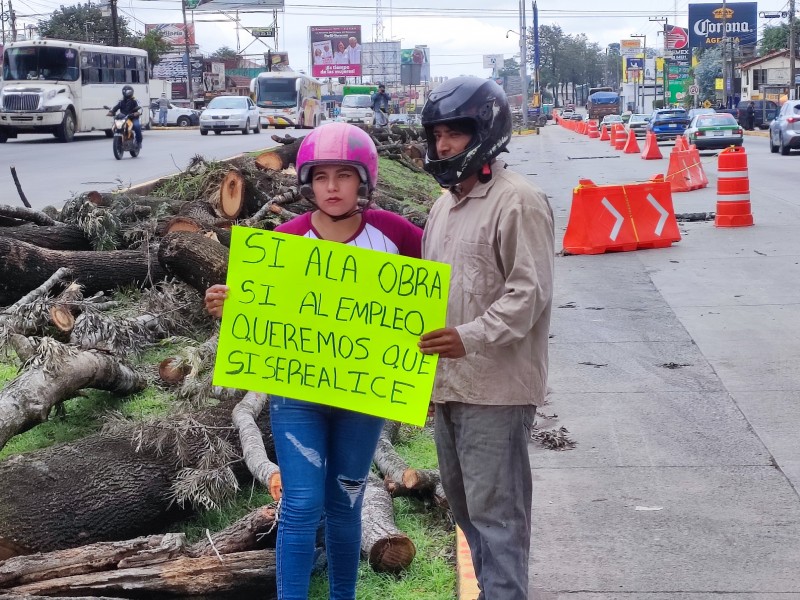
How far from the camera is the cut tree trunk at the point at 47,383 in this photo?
17.0 feet

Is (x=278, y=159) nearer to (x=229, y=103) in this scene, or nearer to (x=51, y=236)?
(x=51, y=236)

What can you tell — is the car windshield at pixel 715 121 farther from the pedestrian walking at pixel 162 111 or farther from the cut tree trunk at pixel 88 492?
the cut tree trunk at pixel 88 492

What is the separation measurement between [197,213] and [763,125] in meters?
58.6

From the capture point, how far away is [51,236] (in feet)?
29.6

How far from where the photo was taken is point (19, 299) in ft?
26.2

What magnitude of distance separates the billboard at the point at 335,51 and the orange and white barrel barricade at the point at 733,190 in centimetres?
10735

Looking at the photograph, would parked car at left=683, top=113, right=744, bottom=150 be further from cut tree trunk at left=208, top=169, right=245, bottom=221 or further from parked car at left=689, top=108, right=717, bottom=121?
cut tree trunk at left=208, top=169, right=245, bottom=221

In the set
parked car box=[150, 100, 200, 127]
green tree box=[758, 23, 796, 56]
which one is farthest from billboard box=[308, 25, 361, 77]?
parked car box=[150, 100, 200, 127]

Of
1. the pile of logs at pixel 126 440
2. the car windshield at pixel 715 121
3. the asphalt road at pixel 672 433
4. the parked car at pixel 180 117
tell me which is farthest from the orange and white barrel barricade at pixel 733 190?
the parked car at pixel 180 117

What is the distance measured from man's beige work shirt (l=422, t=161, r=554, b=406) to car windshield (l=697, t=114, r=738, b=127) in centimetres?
A: 3550

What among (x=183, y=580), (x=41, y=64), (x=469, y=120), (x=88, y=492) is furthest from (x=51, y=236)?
(x=41, y=64)

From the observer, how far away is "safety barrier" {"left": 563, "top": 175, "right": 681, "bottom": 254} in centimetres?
1337

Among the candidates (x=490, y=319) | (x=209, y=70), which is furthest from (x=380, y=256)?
(x=209, y=70)

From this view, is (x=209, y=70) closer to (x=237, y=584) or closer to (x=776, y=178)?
(x=776, y=178)
